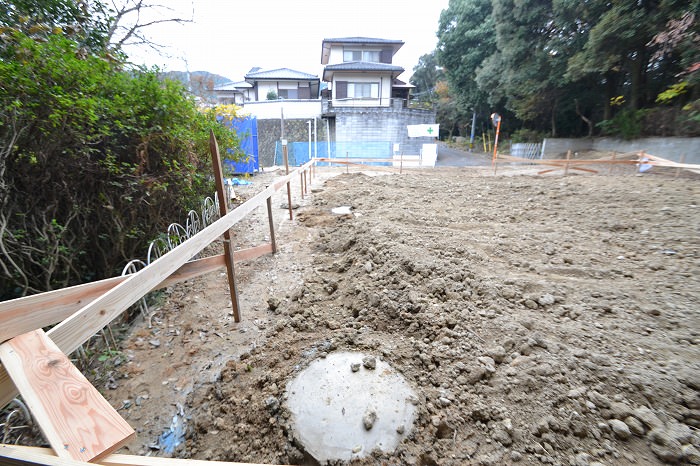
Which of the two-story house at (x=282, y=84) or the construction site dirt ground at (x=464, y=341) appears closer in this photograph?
the construction site dirt ground at (x=464, y=341)

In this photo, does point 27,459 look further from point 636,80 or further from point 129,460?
point 636,80

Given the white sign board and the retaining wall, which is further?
the white sign board

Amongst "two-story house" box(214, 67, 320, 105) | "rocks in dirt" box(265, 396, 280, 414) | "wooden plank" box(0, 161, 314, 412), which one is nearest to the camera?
"wooden plank" box(0, 161, 314, 412)

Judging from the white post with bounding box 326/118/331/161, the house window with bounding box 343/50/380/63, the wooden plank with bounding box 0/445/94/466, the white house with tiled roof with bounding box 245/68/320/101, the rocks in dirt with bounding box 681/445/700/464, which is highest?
the house window with bounding box 343/50/380/63

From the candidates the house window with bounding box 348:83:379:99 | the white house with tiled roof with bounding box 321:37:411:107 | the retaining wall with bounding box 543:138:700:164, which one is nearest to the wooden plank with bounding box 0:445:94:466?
the retaining wall with bounding box 543:138:700:164

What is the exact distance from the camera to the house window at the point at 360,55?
2447cm

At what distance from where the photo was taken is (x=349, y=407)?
5.33 feet

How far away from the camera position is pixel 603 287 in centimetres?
247

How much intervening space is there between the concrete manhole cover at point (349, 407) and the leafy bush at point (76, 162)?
87.6 inches

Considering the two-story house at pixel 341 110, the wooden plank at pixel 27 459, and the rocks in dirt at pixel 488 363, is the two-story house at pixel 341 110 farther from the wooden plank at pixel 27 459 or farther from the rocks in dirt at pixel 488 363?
the wooden plank at pixel 27 459

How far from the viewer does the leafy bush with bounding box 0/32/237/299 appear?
2191mm

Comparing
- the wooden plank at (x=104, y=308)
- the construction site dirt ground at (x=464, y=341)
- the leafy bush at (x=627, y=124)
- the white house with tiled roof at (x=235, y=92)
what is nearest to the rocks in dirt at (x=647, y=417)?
the construction site dirt ground at (x=464, y=341)

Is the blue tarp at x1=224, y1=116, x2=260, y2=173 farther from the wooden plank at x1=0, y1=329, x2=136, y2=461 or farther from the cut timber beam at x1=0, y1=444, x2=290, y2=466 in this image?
the cut timber beam at x1=0, y1=444, x2=290, y2=466

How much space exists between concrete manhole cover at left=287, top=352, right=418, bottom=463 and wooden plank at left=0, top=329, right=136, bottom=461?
0.92m
